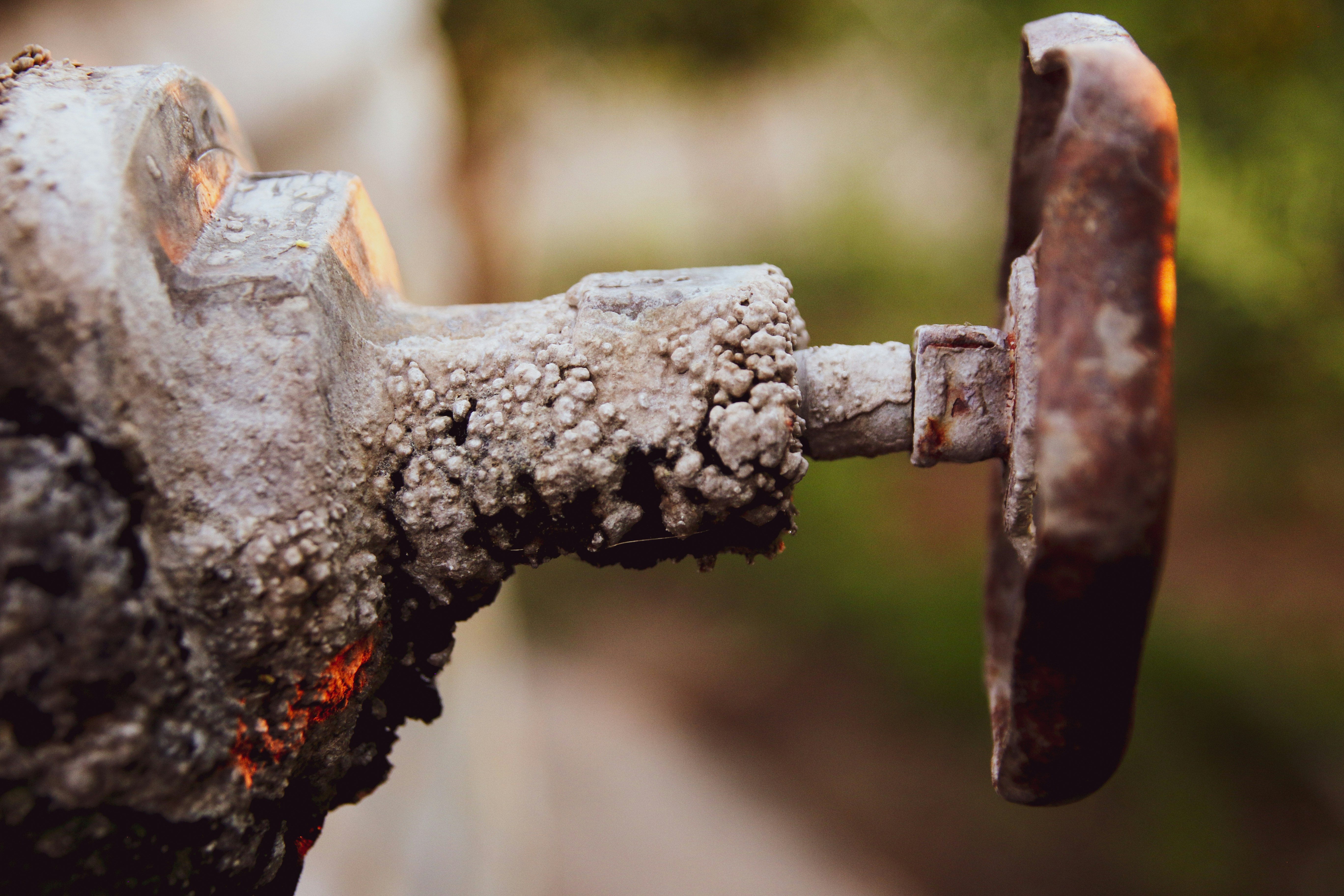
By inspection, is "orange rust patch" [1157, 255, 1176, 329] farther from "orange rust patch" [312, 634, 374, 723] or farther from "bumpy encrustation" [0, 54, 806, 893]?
"orange rust patch" [312, 634, 374, 723]

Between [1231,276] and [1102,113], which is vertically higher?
[1102,113]

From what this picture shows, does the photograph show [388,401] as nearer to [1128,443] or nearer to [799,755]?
[1128,443]

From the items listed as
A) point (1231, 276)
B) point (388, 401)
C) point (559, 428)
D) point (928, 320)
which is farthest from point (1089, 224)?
point (928, 320)

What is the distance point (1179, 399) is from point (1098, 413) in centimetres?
252

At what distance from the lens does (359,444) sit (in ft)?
1.82

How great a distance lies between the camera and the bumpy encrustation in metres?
0.44

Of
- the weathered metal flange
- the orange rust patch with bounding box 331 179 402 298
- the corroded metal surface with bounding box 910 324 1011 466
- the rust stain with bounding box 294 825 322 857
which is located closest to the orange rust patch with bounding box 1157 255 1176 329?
the weathered metal flange

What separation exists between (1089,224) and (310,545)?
489 millimetres

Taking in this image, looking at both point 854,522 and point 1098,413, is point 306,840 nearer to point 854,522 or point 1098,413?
point 1098,413

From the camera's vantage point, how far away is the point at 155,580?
46 cm

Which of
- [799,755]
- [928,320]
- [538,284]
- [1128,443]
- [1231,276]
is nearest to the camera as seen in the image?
[1128,443]

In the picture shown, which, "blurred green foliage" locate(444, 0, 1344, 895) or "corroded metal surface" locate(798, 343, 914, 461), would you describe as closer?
"corroded metal surface" locate(798, 343, 914, 461)

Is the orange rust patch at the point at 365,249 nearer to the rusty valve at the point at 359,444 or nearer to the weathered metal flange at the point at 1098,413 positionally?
the rusty valve at the point at 359,444

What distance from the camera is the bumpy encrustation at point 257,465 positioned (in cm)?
44
